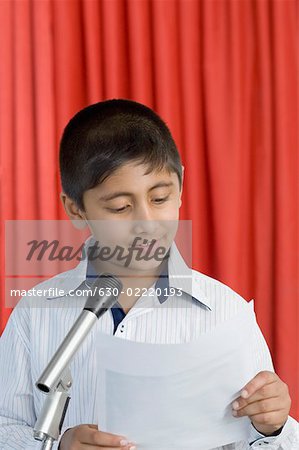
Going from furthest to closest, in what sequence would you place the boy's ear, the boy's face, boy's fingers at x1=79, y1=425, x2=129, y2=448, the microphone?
→ the boy's ear < the boy's face < boy's fingers at x1=79, y1=425, x2=129, y2=448 < the microphone

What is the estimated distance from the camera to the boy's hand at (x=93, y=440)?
813 mm

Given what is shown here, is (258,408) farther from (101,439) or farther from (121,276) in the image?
(121,276)

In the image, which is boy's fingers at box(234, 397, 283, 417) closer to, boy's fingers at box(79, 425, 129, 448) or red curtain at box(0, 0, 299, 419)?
boy's fingers at box(79, 425, 129, 448)

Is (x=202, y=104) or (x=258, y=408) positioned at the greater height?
(x=202, y=104)

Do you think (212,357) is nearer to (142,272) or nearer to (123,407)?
(123,407)

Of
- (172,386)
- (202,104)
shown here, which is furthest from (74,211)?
(202,104)

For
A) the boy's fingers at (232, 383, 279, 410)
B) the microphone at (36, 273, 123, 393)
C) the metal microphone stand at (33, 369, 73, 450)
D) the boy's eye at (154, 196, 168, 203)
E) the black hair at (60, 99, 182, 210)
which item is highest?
the black hair at (60, 99, 182, 210)

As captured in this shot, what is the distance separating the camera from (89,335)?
1.12 meters

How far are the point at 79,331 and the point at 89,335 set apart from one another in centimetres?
45

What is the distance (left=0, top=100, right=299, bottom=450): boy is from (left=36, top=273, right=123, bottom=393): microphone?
0.31 m

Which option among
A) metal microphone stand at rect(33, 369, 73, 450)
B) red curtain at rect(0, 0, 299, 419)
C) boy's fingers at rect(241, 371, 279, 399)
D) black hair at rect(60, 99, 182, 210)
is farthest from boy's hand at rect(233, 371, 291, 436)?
red curtain at rect(0, 0, 299, 419)

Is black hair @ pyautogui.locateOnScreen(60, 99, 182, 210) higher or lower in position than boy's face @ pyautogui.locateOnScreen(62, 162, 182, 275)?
higher

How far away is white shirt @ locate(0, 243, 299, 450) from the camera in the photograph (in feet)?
3.59

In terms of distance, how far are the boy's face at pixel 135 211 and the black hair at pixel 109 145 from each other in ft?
0.05
